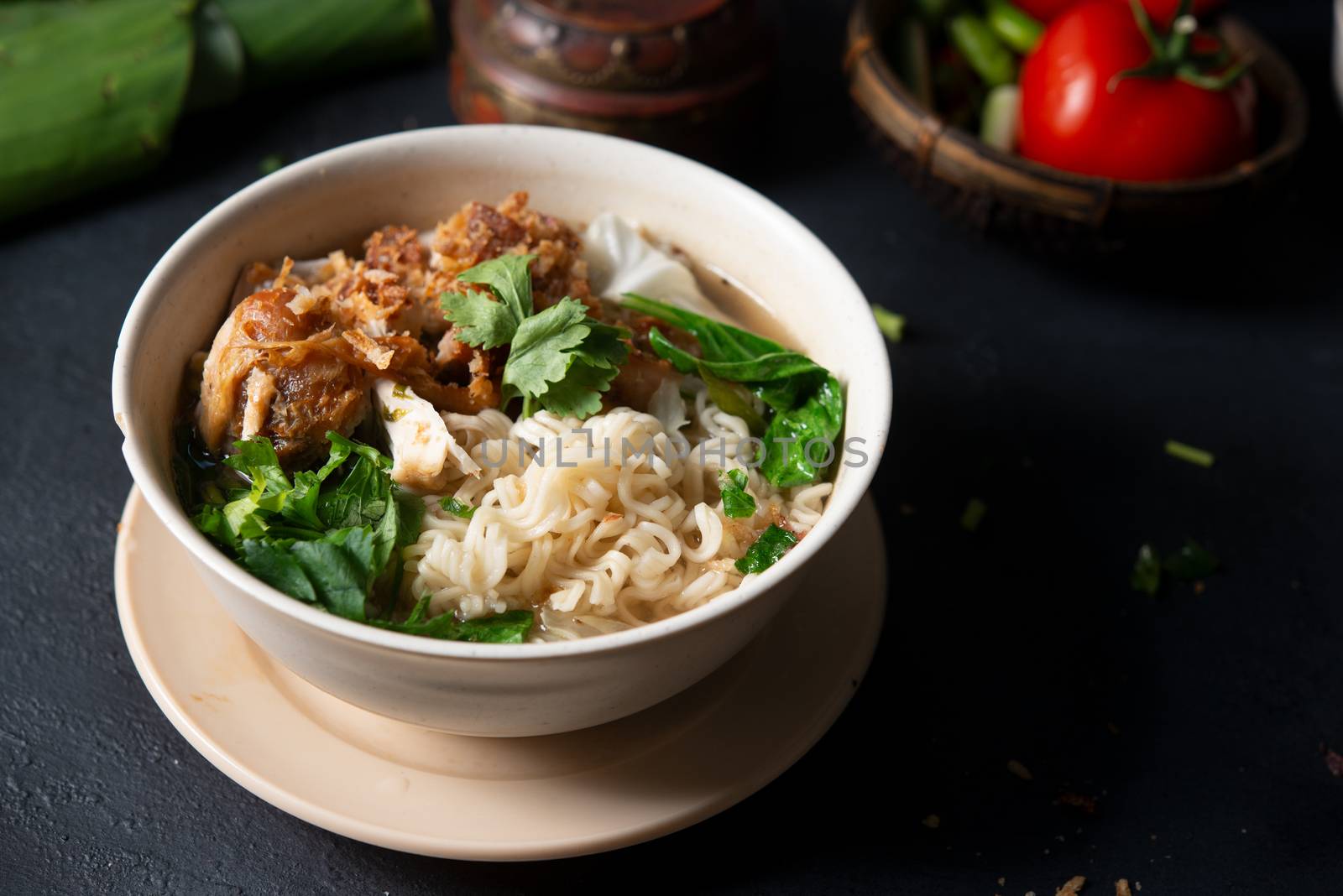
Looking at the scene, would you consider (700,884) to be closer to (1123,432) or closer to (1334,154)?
(1123,432)

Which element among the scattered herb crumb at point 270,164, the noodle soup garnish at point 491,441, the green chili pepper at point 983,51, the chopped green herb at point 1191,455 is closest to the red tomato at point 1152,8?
the green chili pepper at point 983,51

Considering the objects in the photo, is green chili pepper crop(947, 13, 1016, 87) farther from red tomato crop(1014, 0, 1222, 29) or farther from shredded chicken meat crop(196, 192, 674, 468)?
shredded chicken meat crop(196, 192, 674, 468)

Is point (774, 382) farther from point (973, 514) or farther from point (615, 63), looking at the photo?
point (615, 63)

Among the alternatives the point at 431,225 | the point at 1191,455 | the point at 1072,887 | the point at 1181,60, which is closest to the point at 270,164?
the point at 431,225

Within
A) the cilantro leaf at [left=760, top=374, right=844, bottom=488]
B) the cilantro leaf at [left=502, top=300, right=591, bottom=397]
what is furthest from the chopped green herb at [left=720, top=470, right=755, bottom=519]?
the cilantro leaf at [left=502, top=300, right=591, bottom=397]

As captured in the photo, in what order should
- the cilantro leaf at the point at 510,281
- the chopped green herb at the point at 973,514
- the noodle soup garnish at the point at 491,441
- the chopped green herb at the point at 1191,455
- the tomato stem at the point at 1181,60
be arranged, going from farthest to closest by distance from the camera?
the tomato stem at the point at 1181,60 < the chopped green herb at the point at 1191,455 < the chopped green herb at the point at 973,514 < the cilantro leaf at the point at 510,281 < the noodle soup garnish at the point at 491,441

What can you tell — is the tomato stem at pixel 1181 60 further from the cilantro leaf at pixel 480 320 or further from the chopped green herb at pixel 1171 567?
the cilantro leaf at pixel 480 320
